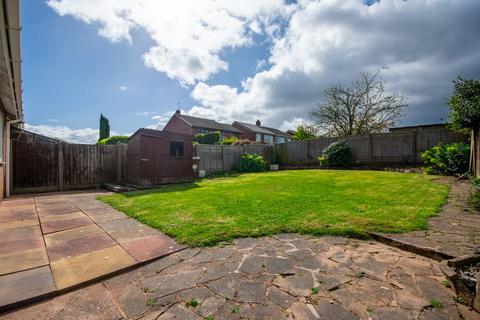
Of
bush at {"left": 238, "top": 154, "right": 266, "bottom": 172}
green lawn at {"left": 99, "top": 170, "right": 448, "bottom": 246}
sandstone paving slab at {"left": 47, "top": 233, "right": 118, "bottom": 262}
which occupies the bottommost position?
sandstone paving slab at {"left": 47, "top": 233, "right": 118, "bottom": 262}

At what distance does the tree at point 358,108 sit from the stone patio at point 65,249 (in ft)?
59.8

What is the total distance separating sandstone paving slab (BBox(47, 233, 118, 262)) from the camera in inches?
102

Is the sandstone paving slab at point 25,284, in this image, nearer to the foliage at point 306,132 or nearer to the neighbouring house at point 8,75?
the neighbouring house at point 8,75

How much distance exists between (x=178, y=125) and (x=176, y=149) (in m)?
23.0

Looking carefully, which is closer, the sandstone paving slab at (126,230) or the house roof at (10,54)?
the house roof at (10,54)

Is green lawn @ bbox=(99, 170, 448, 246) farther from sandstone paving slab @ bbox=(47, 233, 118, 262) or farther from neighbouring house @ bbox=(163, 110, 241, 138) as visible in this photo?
neighbouring house @ bbox=(163, 110, 241, 138)

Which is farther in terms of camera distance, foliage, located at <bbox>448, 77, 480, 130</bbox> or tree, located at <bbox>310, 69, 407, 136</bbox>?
tree, located at <bbox>310, 69, 407, 136</bbox>

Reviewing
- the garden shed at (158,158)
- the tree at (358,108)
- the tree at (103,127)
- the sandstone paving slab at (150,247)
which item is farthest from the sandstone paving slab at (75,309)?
the tree at (103,127)

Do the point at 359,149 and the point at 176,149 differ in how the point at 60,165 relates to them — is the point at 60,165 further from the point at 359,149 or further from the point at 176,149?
the point at 359,149

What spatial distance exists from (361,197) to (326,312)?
163 inches

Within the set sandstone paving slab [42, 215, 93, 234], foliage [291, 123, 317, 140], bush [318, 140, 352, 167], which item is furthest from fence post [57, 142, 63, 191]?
foliage [291, 123, 317, 140]

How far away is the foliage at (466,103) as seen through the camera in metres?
6.06

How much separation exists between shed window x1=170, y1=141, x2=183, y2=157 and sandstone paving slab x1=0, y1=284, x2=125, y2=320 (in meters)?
7.59

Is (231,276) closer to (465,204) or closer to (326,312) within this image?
(326,312)
